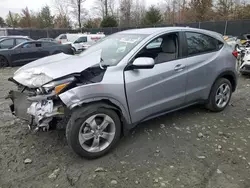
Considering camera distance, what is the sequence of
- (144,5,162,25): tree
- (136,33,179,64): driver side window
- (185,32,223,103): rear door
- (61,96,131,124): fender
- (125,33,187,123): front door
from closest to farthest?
(61,96,131,124): fender → (125,33,187,123): front door → (136,33,179,64): driver side window → (185,32,223,103): rear door → (144,5,162,25): tree

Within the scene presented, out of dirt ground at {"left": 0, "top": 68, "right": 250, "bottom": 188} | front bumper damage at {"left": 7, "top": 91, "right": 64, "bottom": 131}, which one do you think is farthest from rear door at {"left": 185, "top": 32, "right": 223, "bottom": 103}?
front bumper damage at {"left": 7, "top": 91, "right": 64, "bottom": 131}

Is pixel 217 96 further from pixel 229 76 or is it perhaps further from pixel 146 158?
pixel 146 158

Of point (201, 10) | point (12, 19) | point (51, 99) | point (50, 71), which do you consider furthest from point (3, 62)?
point (12, 19)

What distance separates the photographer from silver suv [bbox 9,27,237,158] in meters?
2.80

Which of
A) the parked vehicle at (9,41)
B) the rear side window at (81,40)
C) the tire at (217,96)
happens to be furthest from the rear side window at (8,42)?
the tire at (217,96)

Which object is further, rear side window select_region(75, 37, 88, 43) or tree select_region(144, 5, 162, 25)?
tree select_region(144, 5, 162, 25)

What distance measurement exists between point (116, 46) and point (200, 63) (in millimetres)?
1456

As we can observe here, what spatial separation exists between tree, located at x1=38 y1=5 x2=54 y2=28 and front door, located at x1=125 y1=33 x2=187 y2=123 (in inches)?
1853

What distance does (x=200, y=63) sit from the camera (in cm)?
392

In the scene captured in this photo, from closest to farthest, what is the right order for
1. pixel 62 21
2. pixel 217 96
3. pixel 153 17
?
pixel 217 96 < pixel 153 17 < pixel 62 21

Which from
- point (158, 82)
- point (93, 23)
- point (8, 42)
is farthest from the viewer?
point (93, 23)

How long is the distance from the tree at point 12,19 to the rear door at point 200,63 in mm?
56263

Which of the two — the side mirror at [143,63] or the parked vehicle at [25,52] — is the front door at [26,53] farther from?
the side mirror at [143,63]

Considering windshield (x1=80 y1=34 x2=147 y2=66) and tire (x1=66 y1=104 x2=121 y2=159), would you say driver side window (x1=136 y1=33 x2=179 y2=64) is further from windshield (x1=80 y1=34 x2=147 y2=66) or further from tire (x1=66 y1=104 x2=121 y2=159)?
tire (x1=66 y1=104 x2=121 y2=159)
